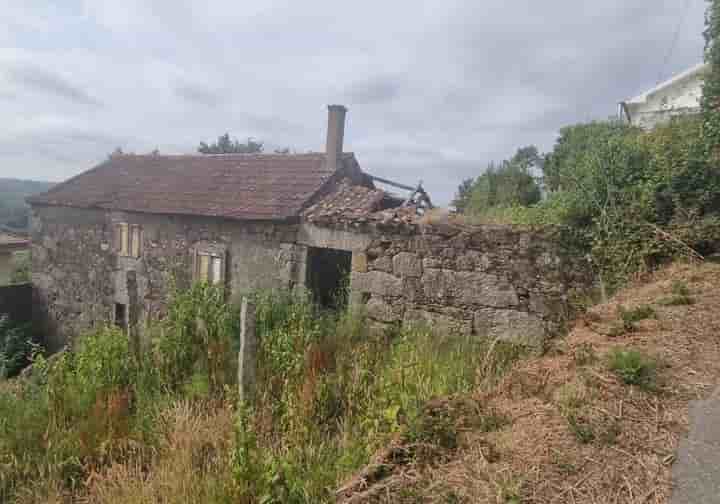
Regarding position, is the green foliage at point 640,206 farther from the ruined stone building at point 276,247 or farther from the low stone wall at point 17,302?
the low stone wall at point 17,302

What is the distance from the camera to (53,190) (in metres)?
12.6

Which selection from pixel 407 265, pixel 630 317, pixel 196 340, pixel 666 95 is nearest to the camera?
pixel 630 317

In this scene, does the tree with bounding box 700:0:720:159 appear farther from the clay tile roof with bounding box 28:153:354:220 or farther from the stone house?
the stone house

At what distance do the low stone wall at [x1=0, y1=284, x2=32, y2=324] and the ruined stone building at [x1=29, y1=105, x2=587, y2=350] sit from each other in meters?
0.35

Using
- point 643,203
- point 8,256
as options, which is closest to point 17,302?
point 8,256

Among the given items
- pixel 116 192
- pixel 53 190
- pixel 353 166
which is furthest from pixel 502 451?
pixel 53 190

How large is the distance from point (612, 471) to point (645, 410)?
61cm

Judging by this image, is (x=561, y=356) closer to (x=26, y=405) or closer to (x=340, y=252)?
(x=26, y=405)

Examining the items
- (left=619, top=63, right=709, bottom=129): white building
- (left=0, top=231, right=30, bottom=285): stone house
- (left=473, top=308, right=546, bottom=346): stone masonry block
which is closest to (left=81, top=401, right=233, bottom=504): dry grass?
(left=473, top=308, right=546, bottom=346): stone masonry block

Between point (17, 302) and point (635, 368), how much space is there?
15130mm

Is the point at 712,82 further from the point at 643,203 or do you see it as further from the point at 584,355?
the point at 584,355

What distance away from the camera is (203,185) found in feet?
34.2

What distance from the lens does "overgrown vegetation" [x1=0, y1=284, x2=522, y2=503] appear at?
2713 millimetres

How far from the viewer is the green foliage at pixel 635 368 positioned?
8.11 ft
